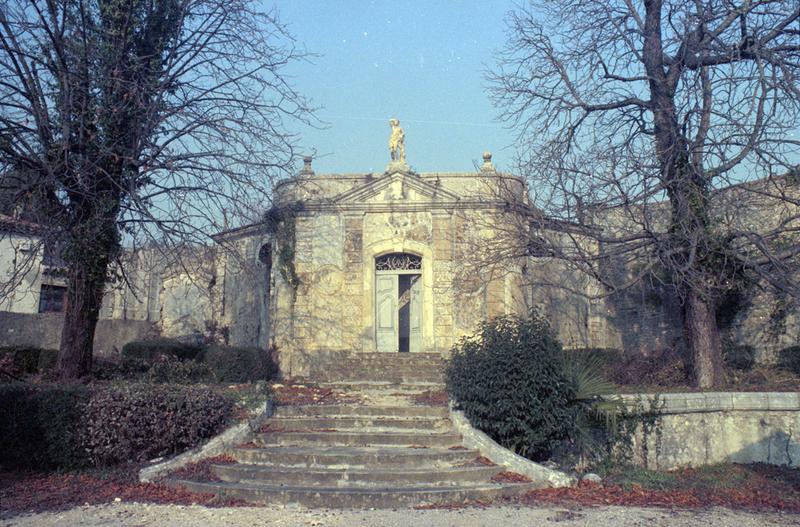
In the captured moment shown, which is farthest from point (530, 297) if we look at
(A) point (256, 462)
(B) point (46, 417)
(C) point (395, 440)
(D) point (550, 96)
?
(B) point (46, 417)

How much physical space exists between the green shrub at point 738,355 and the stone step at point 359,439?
883 centimetres

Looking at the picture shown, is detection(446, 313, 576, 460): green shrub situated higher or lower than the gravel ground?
higher

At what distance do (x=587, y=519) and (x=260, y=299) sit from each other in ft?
52.5

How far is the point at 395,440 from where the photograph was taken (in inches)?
360

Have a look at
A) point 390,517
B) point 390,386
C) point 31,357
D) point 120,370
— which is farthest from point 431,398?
point 31,357

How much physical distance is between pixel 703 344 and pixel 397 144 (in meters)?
9.43

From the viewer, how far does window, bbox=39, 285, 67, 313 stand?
24.0 meters

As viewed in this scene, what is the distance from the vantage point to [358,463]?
8328 mm

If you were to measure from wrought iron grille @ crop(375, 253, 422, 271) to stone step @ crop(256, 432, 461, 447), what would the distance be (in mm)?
9375

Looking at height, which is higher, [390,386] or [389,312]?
[389,312]

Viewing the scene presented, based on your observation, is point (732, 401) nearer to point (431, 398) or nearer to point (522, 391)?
point (522, 391)

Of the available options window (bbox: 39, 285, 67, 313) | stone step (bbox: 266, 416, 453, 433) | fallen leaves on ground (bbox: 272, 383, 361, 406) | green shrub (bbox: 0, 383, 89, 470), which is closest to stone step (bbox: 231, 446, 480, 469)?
stone step (bbox: 266, 416, 453, 433)

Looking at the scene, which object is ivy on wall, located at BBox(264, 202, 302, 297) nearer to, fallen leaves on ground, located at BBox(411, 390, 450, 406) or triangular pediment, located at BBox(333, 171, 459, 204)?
triangular pediment, located at BBox(333, 171, 459, 204)

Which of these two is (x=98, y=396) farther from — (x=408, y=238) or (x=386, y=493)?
(x=408, y=238)
